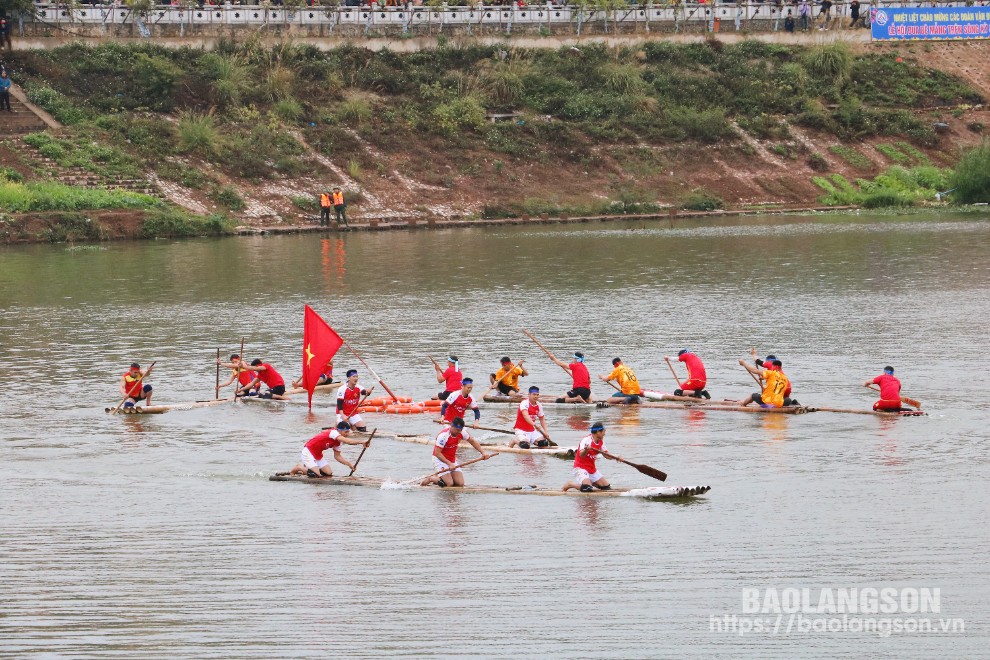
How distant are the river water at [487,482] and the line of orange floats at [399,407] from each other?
1.50ft

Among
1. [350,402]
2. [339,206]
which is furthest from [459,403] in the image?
[339,206]

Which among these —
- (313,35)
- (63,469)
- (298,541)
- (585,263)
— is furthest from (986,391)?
(313,35)

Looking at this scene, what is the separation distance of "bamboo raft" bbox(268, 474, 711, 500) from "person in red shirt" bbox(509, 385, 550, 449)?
9.46ft

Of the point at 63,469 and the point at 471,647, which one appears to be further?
the point at 63,469

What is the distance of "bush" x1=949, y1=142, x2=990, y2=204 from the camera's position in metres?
76.4

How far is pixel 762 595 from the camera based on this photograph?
1775 cm

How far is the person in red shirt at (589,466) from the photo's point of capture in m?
22.8

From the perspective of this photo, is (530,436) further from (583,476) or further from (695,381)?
(695,381)

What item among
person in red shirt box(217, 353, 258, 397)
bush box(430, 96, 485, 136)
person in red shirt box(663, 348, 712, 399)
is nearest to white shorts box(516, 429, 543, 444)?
person in red shirt box(663, 348, 712, 399)

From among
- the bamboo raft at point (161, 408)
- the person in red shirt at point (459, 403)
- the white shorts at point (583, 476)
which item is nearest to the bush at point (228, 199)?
the bamboo raft at point (161, 408)

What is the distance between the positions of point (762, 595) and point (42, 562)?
983cm

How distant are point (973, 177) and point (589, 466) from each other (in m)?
60.7

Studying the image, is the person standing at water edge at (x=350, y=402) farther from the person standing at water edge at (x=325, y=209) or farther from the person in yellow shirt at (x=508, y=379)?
the person standing at water edge at (x=325, y=209)

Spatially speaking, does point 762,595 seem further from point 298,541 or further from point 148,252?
point 148,252
